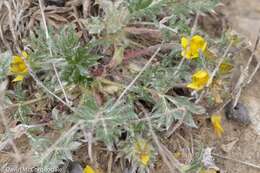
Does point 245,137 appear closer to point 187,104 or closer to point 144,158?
point 187,104

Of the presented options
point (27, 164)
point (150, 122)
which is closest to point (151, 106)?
point (150, 122)

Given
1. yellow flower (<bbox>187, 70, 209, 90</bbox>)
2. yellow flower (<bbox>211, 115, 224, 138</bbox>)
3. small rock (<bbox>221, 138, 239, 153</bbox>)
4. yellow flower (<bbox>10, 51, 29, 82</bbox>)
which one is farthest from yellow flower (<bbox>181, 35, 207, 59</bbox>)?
yellow flower (<bbox>10, 51, 29, 82</bbox>)

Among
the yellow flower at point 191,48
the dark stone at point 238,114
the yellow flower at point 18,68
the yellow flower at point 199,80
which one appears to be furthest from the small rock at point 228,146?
the yellow flower at point 18,68

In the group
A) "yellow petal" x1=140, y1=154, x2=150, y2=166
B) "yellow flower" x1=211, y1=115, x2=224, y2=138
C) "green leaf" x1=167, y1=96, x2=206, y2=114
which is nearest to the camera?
"yellow petal" x1=140, y1=154, x2=150, y2=166

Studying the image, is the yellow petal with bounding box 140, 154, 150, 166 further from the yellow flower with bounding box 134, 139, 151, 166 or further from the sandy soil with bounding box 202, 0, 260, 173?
the sandy soil with bounding box 202, 0, 260, 173

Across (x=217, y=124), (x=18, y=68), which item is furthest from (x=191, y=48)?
(x=18, y=68)

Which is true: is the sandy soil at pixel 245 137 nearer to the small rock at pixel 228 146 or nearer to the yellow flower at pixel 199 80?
the small rock at pixel 228 146
